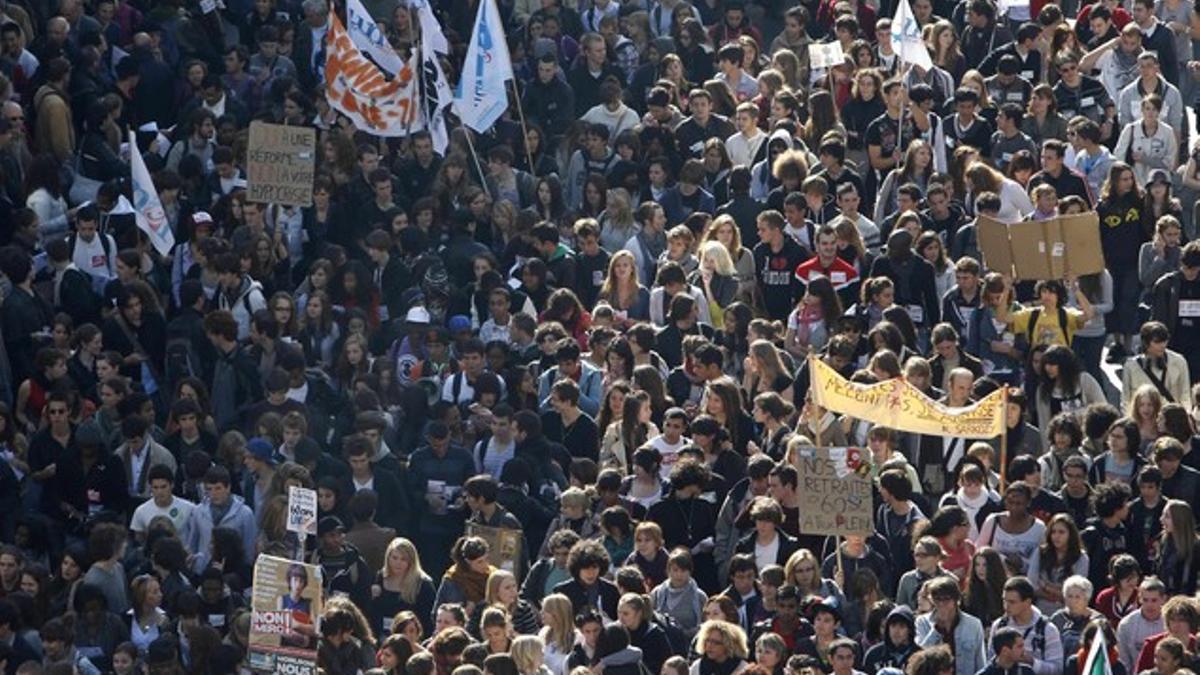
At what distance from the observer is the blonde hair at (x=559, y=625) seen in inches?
811

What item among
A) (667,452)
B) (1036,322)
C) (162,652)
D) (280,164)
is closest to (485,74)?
(280,164)

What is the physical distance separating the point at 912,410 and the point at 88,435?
206 inches

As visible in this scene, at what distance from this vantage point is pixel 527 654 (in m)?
19.8

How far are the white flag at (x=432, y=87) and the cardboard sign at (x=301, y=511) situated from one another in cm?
769

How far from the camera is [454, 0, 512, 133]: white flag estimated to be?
28.8 meters

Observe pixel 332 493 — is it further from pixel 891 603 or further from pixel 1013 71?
pixel 1013 71

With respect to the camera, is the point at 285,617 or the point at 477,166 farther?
the point at 477,166

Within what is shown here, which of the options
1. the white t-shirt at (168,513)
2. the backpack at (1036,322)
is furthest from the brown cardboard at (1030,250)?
the white t-shirt at (168,513)

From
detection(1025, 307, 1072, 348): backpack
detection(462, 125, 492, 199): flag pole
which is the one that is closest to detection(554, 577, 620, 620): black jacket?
detection(1025, 307, 1072, 348): backpack

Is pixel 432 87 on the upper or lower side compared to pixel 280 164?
lower

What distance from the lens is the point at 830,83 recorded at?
100 feet

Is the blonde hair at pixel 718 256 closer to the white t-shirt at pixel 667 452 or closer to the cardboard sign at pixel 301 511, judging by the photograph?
the white t-shirt at pixel 667 452

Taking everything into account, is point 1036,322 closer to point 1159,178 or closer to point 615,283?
point 1159,178

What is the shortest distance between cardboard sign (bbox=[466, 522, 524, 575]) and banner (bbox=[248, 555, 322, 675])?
2.23 metres
